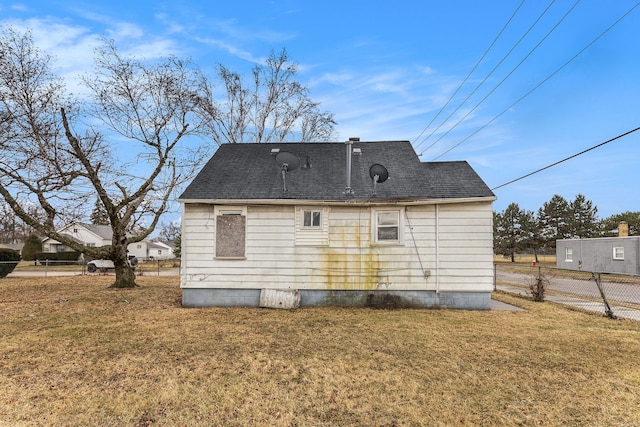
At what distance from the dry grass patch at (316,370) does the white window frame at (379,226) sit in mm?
2096

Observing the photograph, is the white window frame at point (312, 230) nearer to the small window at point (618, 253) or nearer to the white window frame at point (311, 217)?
the white window frame at point (311, 217)

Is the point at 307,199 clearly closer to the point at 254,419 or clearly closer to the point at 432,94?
the point at 254,419

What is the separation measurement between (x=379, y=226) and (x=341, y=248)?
1.27 meters

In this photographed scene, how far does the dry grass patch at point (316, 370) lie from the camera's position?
361 cm

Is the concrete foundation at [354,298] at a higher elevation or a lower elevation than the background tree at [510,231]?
lower

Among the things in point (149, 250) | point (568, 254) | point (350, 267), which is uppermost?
point (350, 267)

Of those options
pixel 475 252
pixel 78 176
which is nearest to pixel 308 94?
pixel 78 176

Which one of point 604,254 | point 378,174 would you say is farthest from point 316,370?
point 604,254

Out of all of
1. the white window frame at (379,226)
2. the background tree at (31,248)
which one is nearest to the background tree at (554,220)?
the white window frame at (379,226)

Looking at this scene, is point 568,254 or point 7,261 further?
point 568,254

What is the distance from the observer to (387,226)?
9500 mm

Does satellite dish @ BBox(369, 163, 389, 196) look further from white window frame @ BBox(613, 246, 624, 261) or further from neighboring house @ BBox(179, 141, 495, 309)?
white window frame @ BBox(613, 246, 624, 261)

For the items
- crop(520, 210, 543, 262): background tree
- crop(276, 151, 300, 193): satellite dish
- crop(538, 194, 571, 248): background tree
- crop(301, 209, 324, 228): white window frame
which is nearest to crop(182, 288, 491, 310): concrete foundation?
crop(301, 209, 324, 228): white window frame

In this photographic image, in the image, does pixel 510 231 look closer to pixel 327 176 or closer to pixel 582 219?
pixel 582 219
